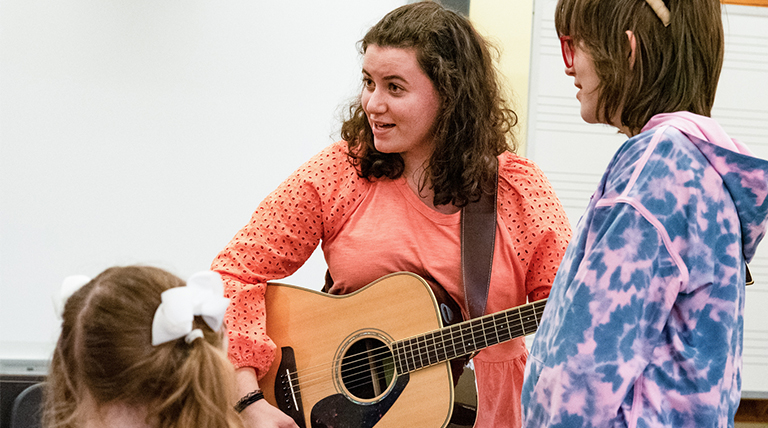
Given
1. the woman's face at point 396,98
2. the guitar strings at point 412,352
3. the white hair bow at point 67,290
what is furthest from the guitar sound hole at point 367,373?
the white hair bow at point 67,290

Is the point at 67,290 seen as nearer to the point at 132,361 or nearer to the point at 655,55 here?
the point at 132,361

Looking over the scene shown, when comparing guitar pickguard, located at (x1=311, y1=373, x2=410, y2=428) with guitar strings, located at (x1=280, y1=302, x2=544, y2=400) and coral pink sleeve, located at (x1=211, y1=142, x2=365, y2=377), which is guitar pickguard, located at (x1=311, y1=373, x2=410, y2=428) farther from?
coral pink sleeve, located at (x1=211, y1=142, x2=365, y2=377)

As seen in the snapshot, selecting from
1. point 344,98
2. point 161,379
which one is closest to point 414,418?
point 161,379

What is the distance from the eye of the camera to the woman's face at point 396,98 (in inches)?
66.7

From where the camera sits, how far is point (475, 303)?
1.67m

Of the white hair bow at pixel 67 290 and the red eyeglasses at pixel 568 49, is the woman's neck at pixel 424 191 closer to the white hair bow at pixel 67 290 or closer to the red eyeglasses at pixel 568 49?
the red eyeglasses at pixel 568 49

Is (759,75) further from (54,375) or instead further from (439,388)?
(54,375)

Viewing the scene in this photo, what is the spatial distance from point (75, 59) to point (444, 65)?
158 cm

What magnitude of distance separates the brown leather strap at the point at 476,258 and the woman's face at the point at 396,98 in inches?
11.2

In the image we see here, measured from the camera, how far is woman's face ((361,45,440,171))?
1694mm

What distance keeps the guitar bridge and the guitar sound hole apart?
0.43ft

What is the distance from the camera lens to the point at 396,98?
5.62ft

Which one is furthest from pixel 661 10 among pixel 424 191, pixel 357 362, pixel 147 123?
pixel 147 123

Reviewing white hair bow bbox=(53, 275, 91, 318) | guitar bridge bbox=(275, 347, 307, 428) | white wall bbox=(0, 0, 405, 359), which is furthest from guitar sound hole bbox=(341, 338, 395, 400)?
white wall bbox=(0, 0, 405, 359)
